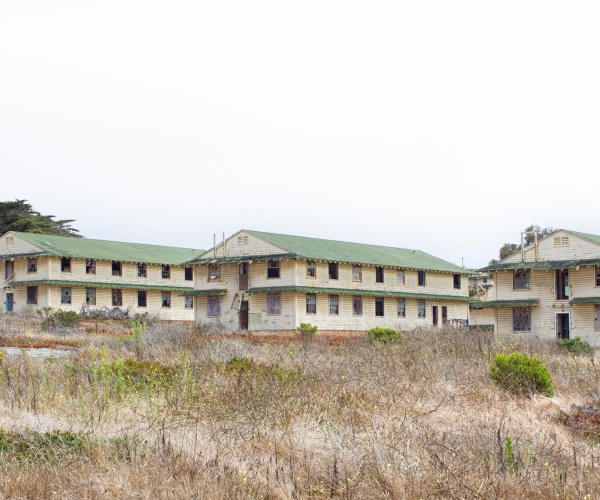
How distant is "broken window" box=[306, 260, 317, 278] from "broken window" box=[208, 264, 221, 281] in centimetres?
661

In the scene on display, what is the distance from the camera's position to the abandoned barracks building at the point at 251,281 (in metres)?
48.2

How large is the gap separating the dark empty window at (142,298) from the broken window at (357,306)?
61.6ft

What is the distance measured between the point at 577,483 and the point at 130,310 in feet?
177

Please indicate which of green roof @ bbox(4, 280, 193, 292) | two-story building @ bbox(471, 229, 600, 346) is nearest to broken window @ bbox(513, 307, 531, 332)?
two-story building @ bbox(471, 229, 600, 346)

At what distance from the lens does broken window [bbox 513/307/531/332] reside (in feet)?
149

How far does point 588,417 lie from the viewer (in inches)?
463

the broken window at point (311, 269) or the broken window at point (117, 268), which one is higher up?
the broken window at point (117, 268)

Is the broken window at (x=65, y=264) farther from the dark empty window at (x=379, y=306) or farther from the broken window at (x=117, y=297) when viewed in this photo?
the dark empty window at (x=379, y=306)

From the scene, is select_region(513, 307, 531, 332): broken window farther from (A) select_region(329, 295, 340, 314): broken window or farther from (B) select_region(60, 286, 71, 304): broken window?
(B) select_region(60, 286, 71, 304): broken window

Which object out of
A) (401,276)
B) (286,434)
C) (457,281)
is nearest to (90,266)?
(401,276)

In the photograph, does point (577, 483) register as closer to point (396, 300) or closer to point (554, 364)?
point (554, 364)

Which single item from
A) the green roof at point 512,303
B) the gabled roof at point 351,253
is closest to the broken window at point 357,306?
the gabled roof at point 351,253

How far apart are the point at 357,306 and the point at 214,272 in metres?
9.80

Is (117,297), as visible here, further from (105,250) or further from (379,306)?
(379,306)
